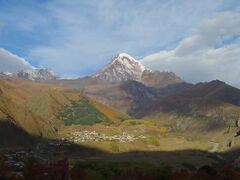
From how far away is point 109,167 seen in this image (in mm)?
89750

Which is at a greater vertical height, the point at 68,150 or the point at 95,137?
the point at 95,137

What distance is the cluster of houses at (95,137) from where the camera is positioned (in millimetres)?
176525

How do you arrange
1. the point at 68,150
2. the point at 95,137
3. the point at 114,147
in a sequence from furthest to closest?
the point at 95,137 → the point at 114,147 → the point at 68,150

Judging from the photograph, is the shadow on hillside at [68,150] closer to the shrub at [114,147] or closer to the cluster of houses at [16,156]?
the shrub at [114,147]

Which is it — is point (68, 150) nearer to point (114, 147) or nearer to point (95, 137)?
point (114, 147)

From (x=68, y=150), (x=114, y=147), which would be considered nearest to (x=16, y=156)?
(x=68, y=150)

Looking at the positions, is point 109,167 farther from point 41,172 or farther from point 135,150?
point 135,150

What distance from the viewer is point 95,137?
18338 cm

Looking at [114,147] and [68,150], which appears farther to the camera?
[114,147]

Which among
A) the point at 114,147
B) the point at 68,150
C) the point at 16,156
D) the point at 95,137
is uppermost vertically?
the point at 95,137

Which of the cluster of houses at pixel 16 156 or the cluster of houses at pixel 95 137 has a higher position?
the cluster of houses at pixel 95 137

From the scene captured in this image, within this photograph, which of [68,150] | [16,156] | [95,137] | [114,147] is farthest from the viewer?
[95,137]

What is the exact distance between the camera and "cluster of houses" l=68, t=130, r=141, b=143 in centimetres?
17652

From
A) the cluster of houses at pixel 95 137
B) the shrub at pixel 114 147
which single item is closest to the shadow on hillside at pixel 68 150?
the shrub at pixel 114 147
